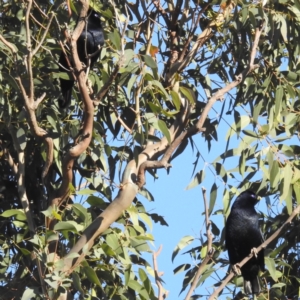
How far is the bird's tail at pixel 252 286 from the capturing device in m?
3.88

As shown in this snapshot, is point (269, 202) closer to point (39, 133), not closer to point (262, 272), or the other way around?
point (262, 272)

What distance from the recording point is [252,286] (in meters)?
3.98

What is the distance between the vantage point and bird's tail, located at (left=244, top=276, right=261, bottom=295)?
388 cm

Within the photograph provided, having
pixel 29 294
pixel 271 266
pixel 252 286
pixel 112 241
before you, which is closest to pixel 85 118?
pixel 112 241

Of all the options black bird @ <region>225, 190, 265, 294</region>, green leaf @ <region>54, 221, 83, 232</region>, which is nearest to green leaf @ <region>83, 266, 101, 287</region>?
green leaf @ <region>54, 221, 83, 232</region>

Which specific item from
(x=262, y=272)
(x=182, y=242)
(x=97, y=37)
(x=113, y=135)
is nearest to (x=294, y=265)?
(x=262, y=272)

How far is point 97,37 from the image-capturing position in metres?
4.21

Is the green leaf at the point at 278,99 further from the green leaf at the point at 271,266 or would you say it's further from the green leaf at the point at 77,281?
the green leaf at the point at 77,281

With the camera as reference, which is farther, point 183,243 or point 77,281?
point 183,243

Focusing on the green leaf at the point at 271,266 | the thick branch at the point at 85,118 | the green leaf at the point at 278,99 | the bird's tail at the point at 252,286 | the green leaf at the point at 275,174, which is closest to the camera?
the thick branch at the point at 85,118

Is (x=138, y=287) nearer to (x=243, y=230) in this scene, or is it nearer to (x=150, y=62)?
(x=150, y=62)

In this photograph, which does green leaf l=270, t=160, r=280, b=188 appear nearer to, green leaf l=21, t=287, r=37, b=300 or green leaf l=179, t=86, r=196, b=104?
green leaf l=179, t=86, r=196, b=104

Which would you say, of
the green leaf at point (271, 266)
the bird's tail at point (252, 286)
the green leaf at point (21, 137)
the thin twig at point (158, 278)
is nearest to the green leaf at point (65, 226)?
the green leaf at point (21, 137)

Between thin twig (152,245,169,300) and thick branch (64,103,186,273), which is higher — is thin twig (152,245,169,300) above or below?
below
